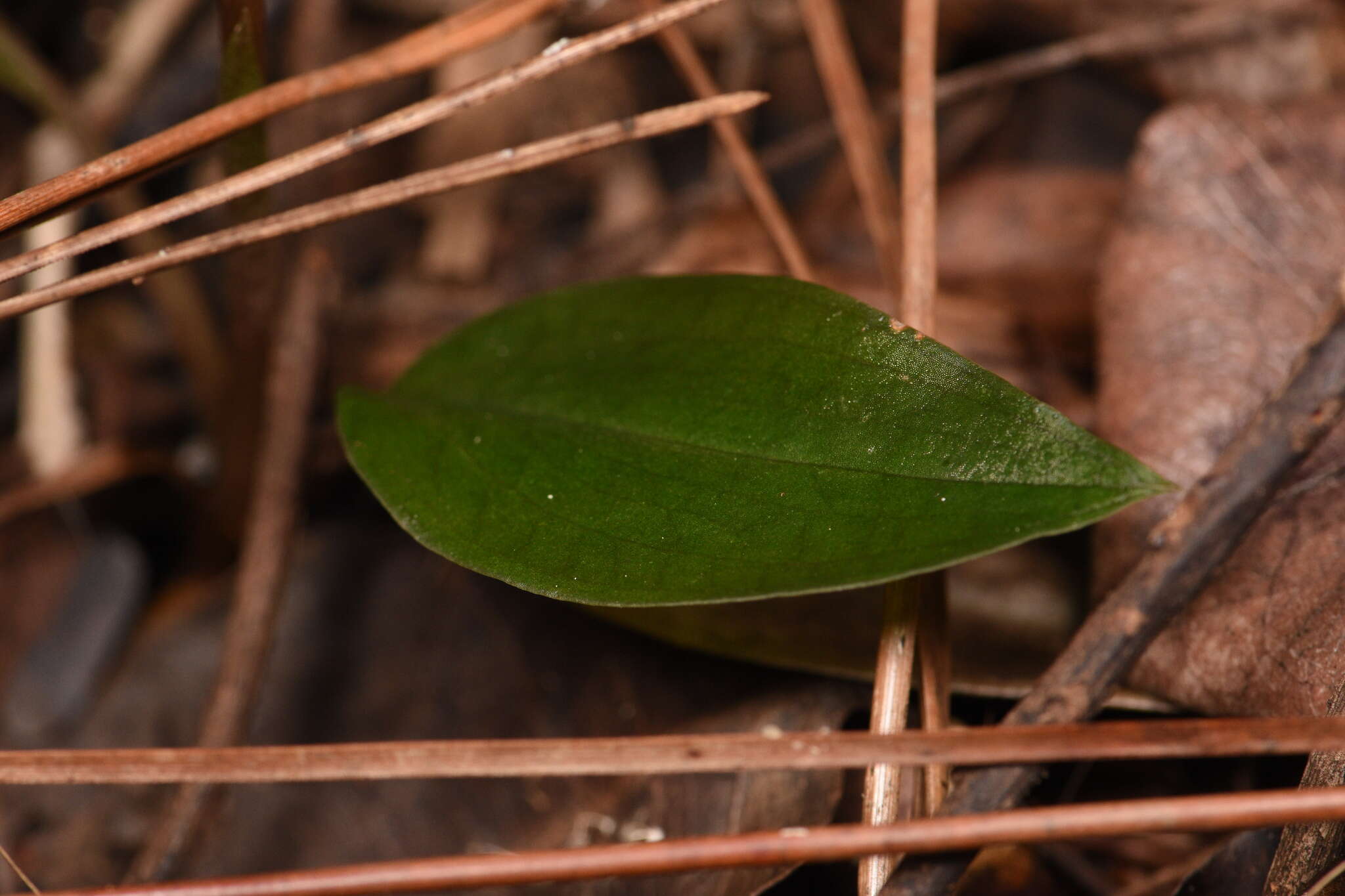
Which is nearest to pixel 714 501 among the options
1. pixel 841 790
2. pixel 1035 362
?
pixel 841 790

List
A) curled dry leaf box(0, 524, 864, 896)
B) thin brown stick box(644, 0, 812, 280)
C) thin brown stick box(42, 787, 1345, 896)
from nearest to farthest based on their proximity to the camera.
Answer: thin brown stick box(42, 787, 1345, 896) < curled dry leaf box(0, 524, 864, 896) < thin brown stick box(644, 0, 812, 280)

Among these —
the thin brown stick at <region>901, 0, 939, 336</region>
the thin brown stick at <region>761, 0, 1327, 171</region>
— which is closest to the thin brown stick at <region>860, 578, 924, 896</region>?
the thin brown stick at <region>901, 0, 939, 336</region>

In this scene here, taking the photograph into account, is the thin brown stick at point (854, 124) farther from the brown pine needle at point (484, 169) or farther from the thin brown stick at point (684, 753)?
the thin brown stick at point (684, 753)

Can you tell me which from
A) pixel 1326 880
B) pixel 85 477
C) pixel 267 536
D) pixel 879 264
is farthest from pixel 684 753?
pixel 85 477

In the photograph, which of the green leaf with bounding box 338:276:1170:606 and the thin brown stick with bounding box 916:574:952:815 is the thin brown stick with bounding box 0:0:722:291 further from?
the thin brown stick with bounding box 916:574:952:815

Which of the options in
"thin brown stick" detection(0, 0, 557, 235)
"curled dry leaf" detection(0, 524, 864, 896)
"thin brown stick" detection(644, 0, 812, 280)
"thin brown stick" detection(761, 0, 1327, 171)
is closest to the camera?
"thin brown stick" detection(0, 0, 557, 235)

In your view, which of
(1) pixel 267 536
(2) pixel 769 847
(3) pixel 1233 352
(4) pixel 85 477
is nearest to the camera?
(2) pixel 769 847

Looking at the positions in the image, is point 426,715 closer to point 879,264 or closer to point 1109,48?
point 879,264
